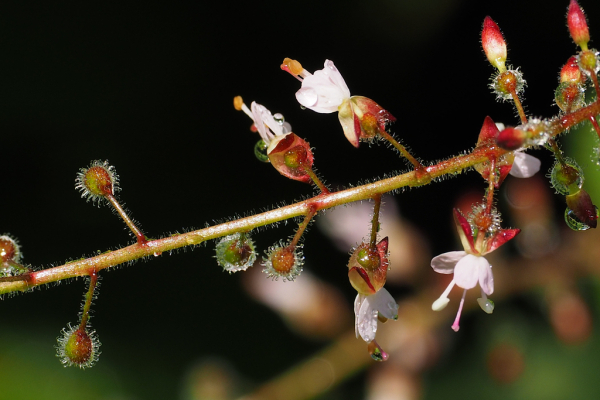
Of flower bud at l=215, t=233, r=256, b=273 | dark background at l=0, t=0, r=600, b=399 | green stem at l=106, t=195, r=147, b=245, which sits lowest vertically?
flower bud at l=215, t=233, r=256, b=273

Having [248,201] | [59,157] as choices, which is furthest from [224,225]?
[59,157]

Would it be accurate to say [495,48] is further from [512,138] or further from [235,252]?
[235,252]

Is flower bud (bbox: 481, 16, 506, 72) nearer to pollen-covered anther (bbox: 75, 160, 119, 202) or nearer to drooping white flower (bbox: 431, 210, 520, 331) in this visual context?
drooping white flower (bbox: 431, 210, 520, 331)

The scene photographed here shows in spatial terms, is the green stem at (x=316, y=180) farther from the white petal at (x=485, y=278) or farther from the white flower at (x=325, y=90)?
the white petal at (x=485, y=278)

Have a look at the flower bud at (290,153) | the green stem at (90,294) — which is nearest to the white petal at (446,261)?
the flower bud at (290,153)

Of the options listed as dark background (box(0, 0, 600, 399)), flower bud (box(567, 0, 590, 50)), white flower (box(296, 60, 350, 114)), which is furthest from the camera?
dark background (box(0, 0, 600, 399))

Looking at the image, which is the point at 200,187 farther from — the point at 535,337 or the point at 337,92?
the point at 535,337

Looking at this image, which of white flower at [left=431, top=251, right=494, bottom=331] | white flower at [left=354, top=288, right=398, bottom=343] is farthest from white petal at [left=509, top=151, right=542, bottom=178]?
white flower at [left=354, top=288, right=398, bottom=343]
